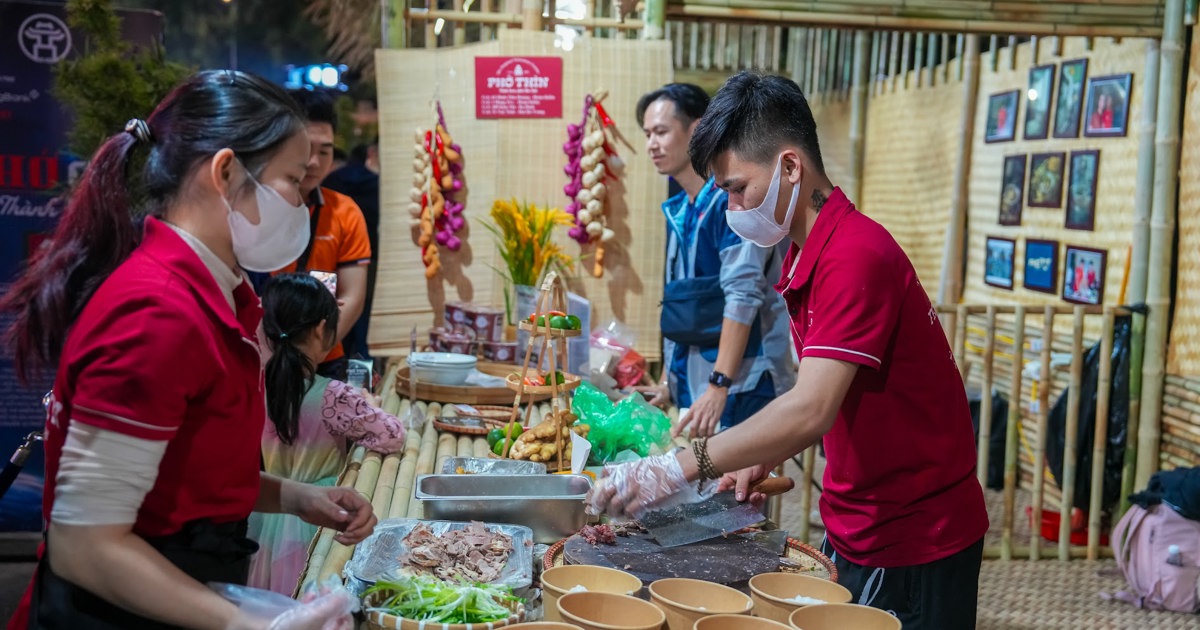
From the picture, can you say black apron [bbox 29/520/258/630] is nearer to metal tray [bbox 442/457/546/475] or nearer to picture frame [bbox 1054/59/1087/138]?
metal tray [bbox 442/457/546/475]

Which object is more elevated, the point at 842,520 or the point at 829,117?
the point at 829,117

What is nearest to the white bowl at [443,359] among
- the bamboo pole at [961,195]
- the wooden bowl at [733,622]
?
the wooden bowl at [733,622]

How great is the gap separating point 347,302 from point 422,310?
74 centimetres

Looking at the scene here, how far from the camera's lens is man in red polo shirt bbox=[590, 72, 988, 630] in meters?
1.67

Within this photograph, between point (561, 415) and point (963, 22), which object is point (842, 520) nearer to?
point (561, 415)

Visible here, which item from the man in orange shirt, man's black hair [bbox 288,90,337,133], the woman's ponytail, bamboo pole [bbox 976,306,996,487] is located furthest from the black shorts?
bamboo pole [bbox 976,306,996,487]

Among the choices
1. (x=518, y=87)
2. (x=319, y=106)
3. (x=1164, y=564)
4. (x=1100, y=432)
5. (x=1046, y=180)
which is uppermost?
(x=518, y=87)

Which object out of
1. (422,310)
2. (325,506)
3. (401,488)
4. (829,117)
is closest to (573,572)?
(325,506)

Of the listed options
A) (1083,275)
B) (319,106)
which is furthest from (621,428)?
(1083,275)

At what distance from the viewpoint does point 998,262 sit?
6145 millimetres

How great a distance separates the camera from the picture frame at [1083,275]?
5.11 meters

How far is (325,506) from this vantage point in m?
1.61

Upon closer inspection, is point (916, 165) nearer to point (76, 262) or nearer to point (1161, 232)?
point (1161, 232)

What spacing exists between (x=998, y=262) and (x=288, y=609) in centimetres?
557
